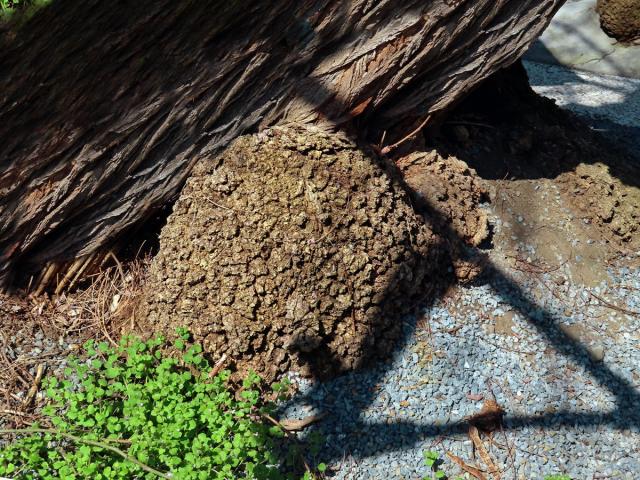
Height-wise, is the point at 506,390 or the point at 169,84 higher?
the point at 169,84

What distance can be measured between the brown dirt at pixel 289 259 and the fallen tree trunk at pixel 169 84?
0.22m

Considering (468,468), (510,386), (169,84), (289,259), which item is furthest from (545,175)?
(169,84)

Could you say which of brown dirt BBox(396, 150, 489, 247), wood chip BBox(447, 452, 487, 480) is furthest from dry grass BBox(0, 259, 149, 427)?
wood chip BBox(447, 452, 487, 480)

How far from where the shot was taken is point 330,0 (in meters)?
3.63

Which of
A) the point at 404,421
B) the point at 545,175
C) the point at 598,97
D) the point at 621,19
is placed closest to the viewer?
the point at 404,421

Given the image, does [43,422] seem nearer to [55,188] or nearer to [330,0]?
[55,188]

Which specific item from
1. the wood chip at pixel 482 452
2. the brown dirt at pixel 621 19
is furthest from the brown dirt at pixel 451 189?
the brown dirt at pixel 621 19

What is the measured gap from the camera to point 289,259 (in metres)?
3.58

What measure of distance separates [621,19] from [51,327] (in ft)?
25.4

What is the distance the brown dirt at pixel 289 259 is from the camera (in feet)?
11.6

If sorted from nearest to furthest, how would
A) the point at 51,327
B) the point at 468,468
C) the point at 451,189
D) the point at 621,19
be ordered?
the point at 468,468, the point at 51,327, the point at 451,189, the point at 621,19

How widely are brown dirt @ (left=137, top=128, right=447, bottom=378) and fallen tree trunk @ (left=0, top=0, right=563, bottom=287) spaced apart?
Answer: 0.22m

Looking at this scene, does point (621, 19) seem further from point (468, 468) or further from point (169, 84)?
point (468, 468)

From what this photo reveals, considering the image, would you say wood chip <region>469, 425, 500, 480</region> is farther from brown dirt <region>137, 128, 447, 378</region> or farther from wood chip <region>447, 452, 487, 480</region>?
brown dirt <region>137, 128, 447, 378</region>
